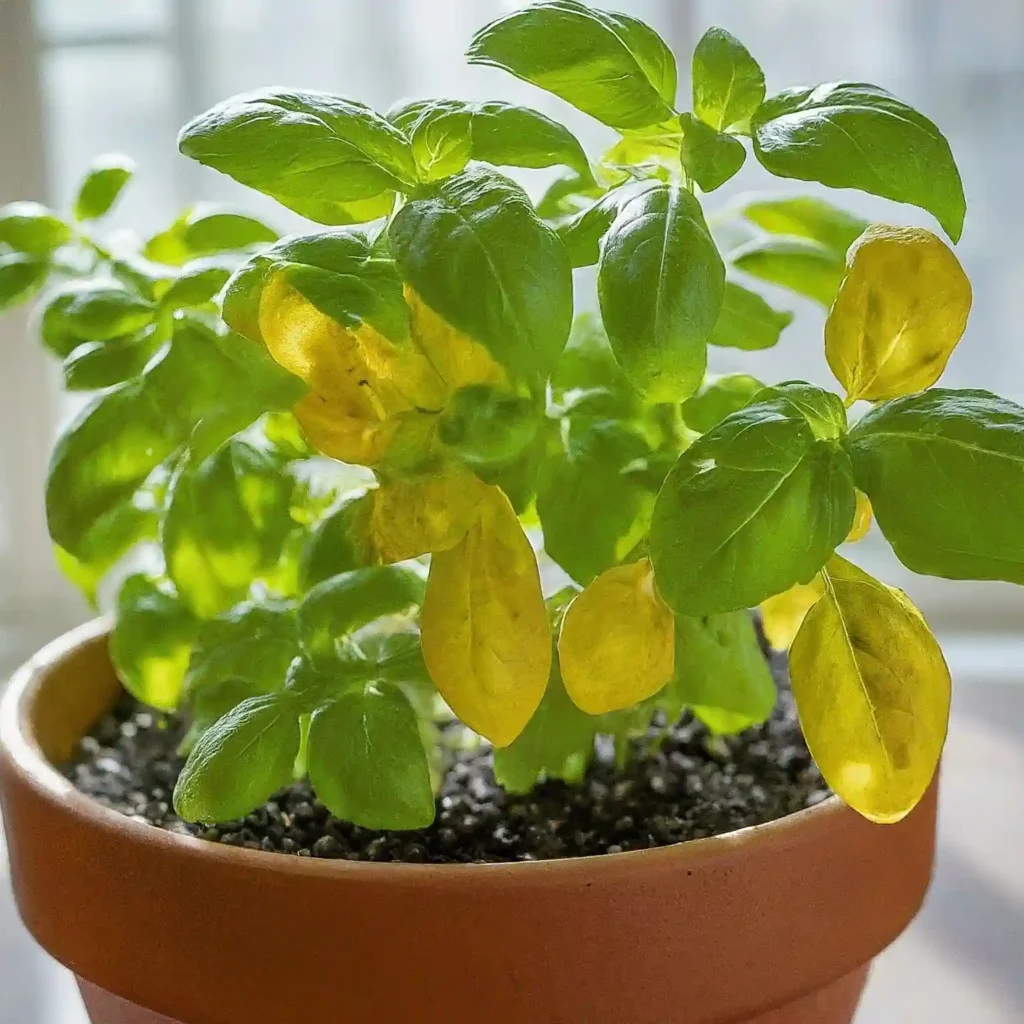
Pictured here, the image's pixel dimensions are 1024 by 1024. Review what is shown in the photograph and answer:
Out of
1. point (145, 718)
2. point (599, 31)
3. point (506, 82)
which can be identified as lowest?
point (145, 718)

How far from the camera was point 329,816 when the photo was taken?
556mm

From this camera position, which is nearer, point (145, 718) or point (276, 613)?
point (276, 613)

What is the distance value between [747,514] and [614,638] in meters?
0.07

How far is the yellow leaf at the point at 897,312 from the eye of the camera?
0.41 m

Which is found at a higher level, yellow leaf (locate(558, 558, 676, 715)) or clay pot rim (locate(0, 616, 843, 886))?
yellow leaf (locate(558, 558, 676, 715))

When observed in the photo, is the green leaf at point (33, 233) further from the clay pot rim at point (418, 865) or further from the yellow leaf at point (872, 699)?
the yellow leaf at point (872, 699)

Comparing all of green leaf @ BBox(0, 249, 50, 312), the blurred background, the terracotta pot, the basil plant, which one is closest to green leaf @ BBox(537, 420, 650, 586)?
the basil plant

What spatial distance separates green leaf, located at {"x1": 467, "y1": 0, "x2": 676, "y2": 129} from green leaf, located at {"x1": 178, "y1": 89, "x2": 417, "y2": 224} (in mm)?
42

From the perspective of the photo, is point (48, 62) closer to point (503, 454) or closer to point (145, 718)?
point (145, 718)

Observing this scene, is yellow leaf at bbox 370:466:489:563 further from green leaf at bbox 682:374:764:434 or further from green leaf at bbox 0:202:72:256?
green leaf at bbox 0:202:72:256

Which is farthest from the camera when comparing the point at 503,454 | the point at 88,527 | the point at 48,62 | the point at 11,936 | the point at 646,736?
the point at 48,62

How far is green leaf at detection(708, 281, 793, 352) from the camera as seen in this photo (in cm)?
50

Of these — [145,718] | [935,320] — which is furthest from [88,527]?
[935,320]

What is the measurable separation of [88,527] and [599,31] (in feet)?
0.88
